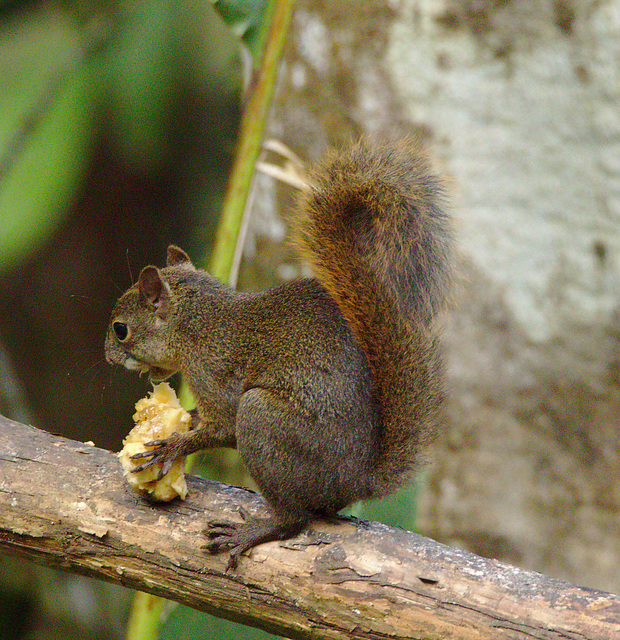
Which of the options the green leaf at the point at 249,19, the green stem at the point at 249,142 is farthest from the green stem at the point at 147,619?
the green leaf at the point at 249,19

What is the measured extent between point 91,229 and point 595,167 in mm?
2108

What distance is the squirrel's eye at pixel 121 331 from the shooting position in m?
1.46

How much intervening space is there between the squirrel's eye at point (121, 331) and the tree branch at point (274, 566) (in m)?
0.26

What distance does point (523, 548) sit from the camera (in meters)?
1.99

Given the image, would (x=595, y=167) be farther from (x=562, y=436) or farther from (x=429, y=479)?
(x=429, y=479)

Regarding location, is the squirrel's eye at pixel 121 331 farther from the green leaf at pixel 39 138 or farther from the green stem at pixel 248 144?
the green leaf at pixel 39 138

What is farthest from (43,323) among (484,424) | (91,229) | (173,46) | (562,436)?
(562,436)

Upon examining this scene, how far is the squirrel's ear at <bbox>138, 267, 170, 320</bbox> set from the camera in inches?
55.9

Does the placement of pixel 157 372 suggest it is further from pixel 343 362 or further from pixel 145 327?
pixel 343 362

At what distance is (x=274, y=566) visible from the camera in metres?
1.10

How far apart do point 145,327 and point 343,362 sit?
45cm

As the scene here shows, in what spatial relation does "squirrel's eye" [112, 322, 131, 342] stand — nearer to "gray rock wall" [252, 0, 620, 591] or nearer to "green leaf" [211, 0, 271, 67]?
"green leaf" [211, 0, 271, 67]

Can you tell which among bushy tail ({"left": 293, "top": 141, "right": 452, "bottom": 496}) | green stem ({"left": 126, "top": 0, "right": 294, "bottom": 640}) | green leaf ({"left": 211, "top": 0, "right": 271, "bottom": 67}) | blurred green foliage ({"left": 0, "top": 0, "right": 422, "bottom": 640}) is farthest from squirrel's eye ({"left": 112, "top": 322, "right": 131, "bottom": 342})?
blurred green foliage ({"left": 0, "top": 0, "right": 422, "bottom": 640})

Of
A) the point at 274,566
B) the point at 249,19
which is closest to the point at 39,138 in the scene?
the point at 249,19
